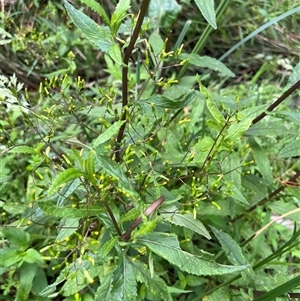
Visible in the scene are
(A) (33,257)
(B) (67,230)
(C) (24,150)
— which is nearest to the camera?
(C) (24,150)

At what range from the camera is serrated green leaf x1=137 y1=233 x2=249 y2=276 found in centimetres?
90

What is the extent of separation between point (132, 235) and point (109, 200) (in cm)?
10

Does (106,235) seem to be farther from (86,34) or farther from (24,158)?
(24,158)

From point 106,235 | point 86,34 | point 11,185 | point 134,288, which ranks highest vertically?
point 86,34

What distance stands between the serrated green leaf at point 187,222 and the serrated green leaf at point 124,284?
0.44 ft

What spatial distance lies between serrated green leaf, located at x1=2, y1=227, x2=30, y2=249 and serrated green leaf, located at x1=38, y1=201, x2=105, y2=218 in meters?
0.46

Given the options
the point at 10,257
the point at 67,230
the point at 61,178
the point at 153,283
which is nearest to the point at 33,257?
the point at 10,257

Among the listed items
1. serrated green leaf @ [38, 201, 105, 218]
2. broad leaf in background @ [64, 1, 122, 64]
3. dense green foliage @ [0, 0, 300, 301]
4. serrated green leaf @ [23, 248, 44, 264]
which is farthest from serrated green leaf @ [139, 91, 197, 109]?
serrated green leaf @ [23, 248, 44, 264]

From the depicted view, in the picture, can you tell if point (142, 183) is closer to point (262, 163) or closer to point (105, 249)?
point (105, 249)

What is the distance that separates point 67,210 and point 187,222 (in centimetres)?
29

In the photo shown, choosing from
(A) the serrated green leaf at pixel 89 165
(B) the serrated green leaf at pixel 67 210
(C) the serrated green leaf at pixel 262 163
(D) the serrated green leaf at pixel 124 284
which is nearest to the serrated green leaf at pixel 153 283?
(D) the serrated green leaf at pixel 124 284

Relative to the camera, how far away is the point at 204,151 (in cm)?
107

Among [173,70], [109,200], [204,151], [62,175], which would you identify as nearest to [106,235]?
[109,200]

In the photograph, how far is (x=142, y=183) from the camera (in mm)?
1039
